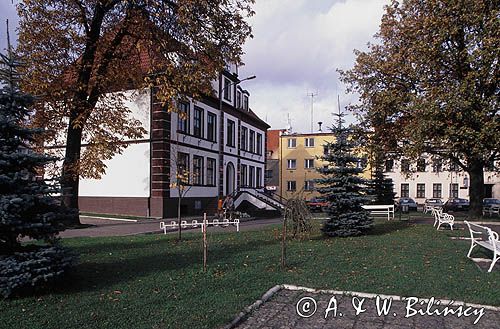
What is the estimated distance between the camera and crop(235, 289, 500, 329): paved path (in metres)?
5.20

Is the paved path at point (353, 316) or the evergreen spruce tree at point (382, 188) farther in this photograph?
the evergreen spruce tree at point (382, 188)

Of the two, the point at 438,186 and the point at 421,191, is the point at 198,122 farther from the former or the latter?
the point at 438,186

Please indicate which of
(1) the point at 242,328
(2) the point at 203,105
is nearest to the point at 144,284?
(1) the point at 242,328

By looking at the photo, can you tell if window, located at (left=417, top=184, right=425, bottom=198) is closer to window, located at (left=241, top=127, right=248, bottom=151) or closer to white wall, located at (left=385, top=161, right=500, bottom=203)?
white wall, located at (left=385, top=161, right=500, bottom=203)

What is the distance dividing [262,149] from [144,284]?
39277 millimetres

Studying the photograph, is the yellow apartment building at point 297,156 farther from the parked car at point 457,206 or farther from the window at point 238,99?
the window at point 238,99

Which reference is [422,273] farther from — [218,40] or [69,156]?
[69,156]

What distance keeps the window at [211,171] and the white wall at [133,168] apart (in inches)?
263

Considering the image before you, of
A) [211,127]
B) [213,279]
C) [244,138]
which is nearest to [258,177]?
[244,138]

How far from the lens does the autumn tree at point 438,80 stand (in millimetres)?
17828

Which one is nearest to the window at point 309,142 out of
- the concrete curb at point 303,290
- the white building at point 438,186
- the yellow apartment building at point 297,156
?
the yellow apartment building at point 297,156

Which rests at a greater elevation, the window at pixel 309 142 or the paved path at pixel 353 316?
the window at pixel 309 142

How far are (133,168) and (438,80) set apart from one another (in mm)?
18231

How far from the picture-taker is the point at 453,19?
18.8 m
